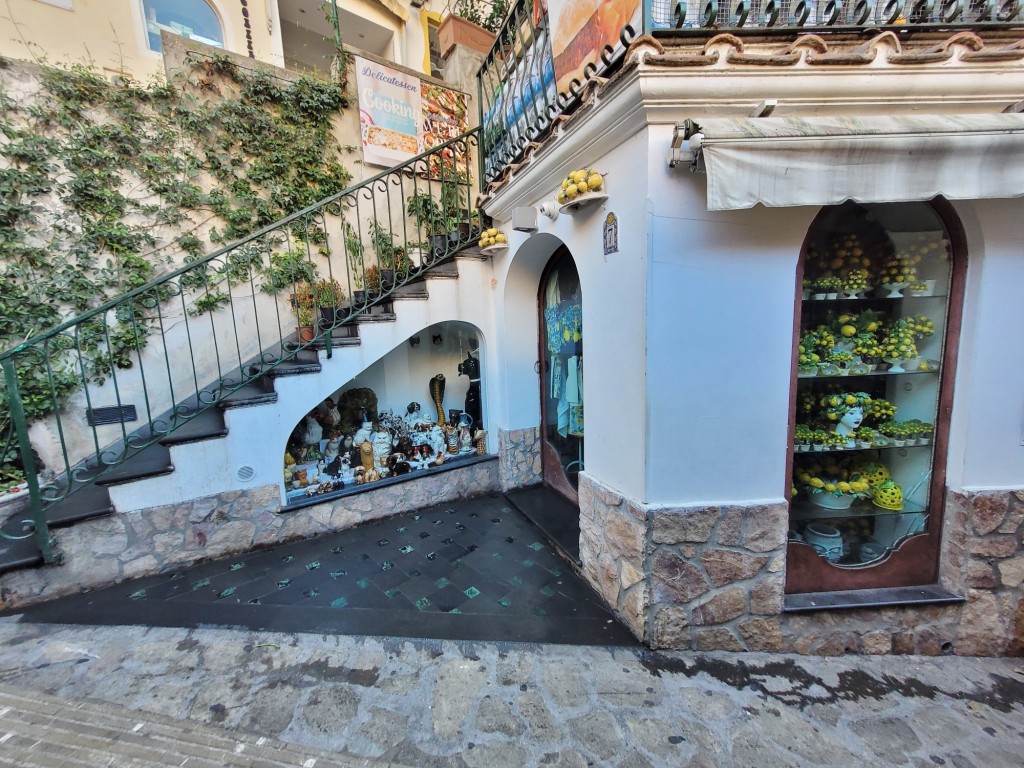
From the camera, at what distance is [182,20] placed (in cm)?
514

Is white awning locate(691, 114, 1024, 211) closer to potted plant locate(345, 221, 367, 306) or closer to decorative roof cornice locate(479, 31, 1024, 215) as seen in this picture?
decorative roof cornice locate(479, 31, 1024, 215)

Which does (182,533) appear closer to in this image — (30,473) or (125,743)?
(30,473)

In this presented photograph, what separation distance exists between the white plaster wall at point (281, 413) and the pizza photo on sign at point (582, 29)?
5.81 ft

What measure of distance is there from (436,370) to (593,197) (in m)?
3.27

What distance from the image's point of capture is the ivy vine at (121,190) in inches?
130

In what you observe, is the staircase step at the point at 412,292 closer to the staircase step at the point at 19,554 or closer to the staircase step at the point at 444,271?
the staircase step at the point at 444,271

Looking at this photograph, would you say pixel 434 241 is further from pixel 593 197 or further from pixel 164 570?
pixel 164 570

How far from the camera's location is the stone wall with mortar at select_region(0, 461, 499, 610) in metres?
2.56

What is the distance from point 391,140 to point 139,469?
439 cm

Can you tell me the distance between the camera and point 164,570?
2.88 m

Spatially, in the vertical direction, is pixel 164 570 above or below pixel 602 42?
below

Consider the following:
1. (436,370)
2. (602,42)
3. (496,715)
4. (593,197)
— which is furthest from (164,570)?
(602,42)

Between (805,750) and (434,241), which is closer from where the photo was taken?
(805,750)

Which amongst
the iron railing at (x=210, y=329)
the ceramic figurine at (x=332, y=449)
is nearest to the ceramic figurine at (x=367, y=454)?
the ceramic figurine at (x=332, y=449)
